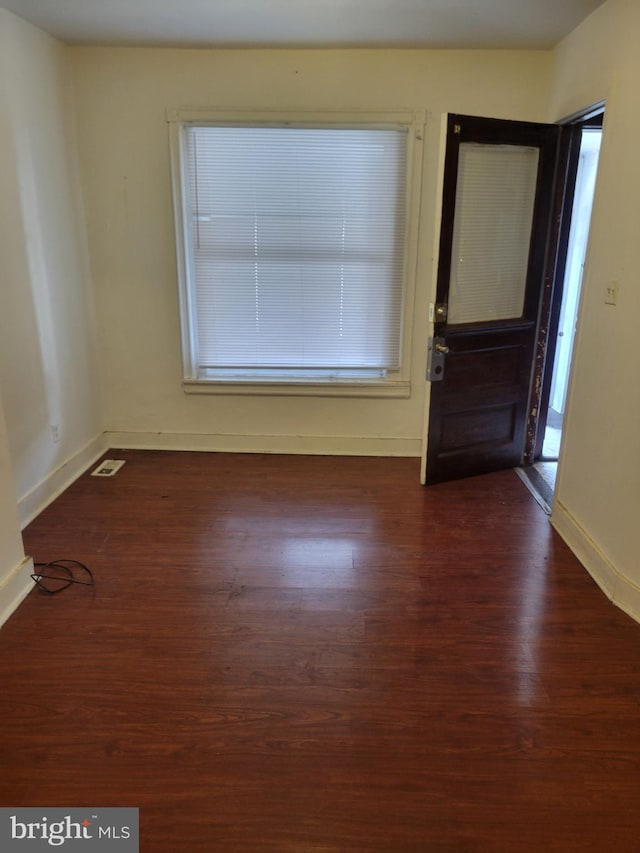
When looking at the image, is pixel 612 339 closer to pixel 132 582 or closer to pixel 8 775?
pixel 132 582

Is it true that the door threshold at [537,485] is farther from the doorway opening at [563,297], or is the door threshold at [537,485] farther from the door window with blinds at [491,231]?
the door window with blinds at [491,231]

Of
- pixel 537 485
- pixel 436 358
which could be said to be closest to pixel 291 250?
pixel 436 358

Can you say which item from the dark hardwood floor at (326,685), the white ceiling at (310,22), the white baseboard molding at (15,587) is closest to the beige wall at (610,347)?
the dark hardwood floor at (326,685)

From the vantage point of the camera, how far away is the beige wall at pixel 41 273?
291cm

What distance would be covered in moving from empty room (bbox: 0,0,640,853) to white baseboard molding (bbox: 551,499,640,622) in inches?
0.5

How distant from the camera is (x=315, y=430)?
407cm

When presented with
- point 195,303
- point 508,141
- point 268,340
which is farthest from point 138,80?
point 508,141

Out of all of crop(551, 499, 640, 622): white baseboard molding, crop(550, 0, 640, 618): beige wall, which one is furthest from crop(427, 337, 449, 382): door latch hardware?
crop(551, 499, 640, 622): white baseboard molding

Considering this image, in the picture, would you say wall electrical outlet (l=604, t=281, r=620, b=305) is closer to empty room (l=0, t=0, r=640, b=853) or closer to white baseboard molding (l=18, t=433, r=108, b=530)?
empty room (l=0, t=0, r=640, b=853)

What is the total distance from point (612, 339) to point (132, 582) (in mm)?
2371

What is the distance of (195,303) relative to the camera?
3.82 m

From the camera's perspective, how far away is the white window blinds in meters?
3.54

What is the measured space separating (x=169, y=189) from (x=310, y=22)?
4.16 ft

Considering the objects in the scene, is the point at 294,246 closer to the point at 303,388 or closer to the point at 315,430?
the point at 303,388
